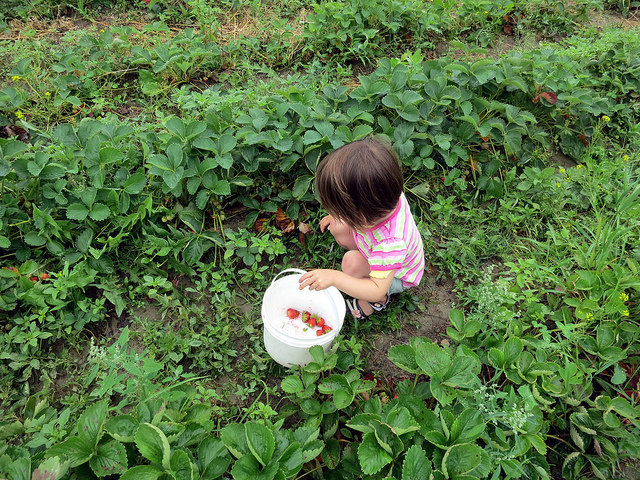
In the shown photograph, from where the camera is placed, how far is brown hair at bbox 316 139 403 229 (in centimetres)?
171

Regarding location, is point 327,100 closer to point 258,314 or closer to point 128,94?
point 258,314

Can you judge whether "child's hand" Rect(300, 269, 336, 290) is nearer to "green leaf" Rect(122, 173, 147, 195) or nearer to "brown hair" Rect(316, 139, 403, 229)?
"brown hair" Rect(316, 139, 403, 229)

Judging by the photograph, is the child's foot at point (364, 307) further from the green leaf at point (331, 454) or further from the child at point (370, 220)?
the green leaf at point (331, 454)

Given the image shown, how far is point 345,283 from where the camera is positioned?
76.1 inches

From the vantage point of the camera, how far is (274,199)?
2.62 m

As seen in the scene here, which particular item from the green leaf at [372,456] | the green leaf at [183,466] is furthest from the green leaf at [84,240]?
the green leaf at [372,456]

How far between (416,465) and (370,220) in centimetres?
96

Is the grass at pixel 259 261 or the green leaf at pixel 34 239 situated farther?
the green leaf at pixel 34 239

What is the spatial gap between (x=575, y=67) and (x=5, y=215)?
Answer: 394cm

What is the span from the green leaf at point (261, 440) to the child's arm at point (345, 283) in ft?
2.34

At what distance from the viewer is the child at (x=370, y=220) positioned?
5.65 feet

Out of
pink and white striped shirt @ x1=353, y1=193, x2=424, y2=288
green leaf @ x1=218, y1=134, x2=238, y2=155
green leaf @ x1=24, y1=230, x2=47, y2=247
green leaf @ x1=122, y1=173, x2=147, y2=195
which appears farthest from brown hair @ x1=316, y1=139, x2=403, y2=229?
green leaf @ x1=24, y1=230, x2=47, y2=247

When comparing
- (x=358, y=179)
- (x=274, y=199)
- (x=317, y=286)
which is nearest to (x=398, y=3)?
(x=274, y=199)

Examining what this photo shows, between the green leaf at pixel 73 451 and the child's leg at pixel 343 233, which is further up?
the green leaf at pixel 73 451
